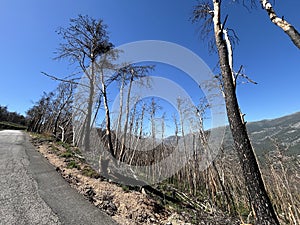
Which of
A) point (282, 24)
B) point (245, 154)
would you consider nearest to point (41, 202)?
point (245, 154)

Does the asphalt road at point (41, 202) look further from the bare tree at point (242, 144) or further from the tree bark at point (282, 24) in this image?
the tree bark at point (282, 24)

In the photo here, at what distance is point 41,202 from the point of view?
9.50 feet

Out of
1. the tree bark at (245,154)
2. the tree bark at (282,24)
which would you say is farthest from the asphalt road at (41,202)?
the tree bark at (282,24)

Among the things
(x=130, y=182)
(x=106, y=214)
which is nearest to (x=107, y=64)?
A: (x=130, y=182)

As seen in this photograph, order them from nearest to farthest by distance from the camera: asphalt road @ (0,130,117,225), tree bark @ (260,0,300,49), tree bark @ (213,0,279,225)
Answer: tree bark @ (213,0,279,225)
asphalt road @ (0,130,117,225)
tree bark @ (260,0,300,49)

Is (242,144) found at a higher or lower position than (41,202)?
higher

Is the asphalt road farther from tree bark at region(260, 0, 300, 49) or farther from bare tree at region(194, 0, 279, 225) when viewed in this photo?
tree bark at region(260, 0, 300, 49)

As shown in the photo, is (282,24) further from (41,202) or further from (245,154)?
(41,202)

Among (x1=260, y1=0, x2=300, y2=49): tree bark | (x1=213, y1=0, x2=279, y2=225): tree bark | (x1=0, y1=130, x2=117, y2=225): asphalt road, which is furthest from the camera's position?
(x1=260, y1=0, x2=300, y2=49): tree bark

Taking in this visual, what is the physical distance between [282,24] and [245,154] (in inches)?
93.2

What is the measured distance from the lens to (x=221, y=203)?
25.6 ft

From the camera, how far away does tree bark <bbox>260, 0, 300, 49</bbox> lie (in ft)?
8.53

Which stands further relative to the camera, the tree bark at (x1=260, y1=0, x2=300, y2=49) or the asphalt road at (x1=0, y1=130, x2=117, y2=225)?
the tree bark at (x1=260, y1=0, x2=300, y2=49)

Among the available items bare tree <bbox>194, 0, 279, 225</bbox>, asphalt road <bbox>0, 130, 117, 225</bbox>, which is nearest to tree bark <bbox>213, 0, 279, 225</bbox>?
bare tree <bbox>194, 0, 279, 225</bbox>
